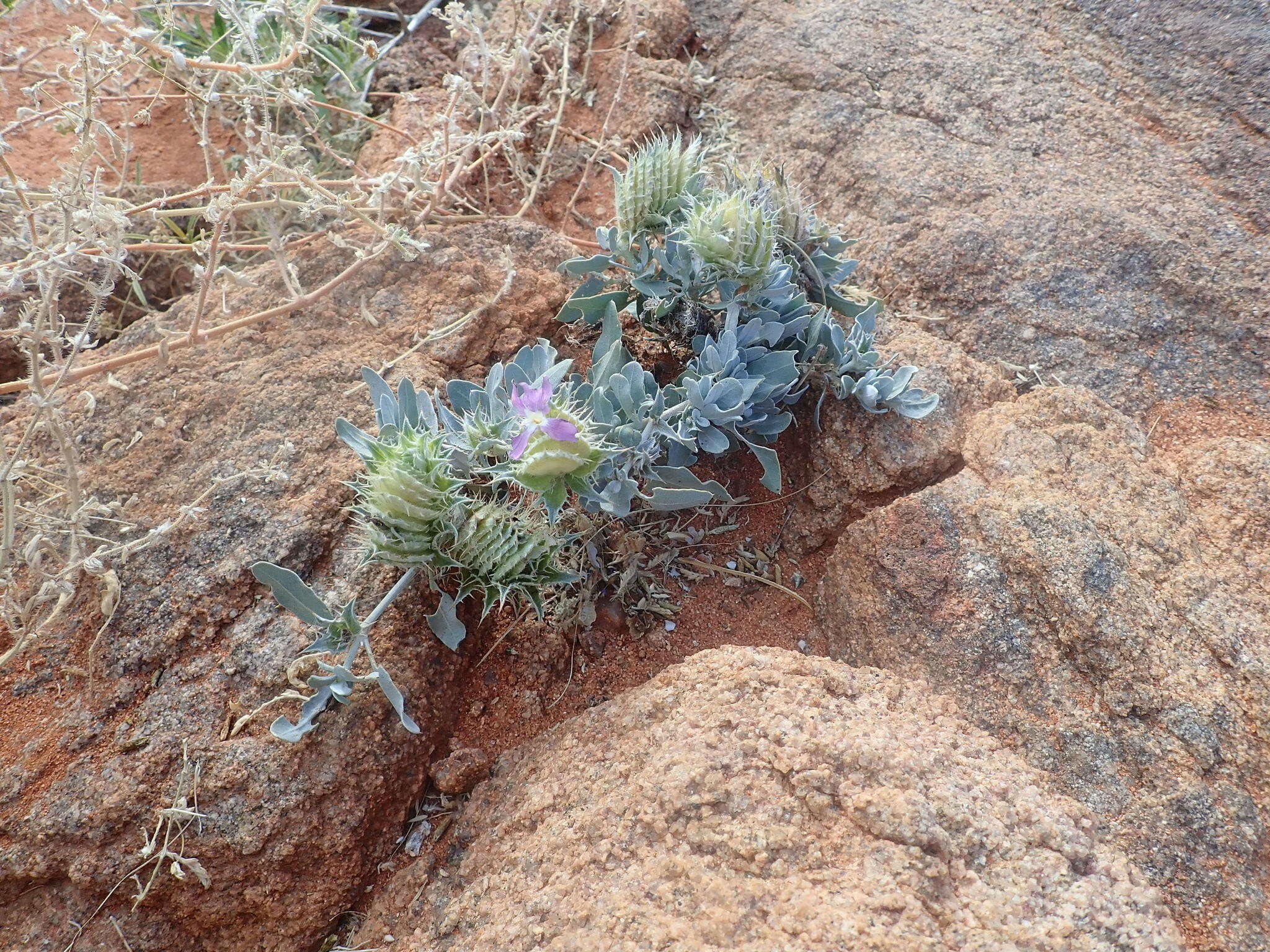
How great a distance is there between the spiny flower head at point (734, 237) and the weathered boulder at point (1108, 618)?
2.23 ft

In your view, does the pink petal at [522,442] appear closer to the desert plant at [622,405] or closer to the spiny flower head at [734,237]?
the desert plant at [622,405]

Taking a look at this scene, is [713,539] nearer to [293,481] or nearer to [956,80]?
[293,481]

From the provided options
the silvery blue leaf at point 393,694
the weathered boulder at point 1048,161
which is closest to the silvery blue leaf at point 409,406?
the silvery blue leaf at point 393,694

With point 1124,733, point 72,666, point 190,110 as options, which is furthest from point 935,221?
point 72,666

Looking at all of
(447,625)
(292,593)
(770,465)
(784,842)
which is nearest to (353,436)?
(292,593)

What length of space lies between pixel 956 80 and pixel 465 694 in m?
2.70

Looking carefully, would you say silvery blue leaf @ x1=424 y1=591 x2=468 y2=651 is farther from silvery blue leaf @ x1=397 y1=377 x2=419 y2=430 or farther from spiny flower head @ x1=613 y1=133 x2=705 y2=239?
spiny flower head @ x1=613 y1=133 x2=705 y2=239

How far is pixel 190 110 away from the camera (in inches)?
109

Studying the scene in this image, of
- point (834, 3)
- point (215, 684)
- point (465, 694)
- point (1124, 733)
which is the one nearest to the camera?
point (1124, 733)

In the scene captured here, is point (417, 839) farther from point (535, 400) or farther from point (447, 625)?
point (535, 400)

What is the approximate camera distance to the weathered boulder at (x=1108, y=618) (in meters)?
1.67

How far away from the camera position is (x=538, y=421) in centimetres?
171

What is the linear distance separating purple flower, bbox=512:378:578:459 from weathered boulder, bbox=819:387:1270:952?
2.86 ft

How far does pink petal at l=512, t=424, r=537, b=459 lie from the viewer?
5.63 ft
